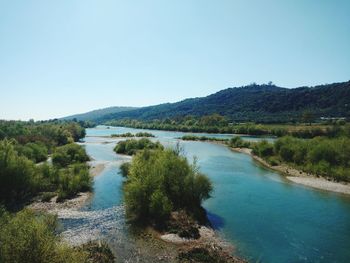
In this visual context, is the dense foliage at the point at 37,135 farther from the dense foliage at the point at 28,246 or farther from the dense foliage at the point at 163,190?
the dense foliage at the point at 28,246

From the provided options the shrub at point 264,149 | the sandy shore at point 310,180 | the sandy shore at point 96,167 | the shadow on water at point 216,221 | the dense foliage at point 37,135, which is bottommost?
the sandy shore at point 310,180

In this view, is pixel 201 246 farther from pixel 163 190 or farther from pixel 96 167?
pixel 96 167

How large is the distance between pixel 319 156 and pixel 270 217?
102 ft

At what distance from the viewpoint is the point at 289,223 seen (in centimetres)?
3394

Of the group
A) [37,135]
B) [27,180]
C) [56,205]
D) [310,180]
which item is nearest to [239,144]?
[310,180]

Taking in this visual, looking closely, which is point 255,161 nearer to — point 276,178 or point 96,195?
point 276,178

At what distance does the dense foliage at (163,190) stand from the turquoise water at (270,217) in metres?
2.33

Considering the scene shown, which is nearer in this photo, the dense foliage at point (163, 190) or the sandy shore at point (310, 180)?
the dense foliage at point (163, 190)

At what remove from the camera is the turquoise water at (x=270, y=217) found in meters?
27.6

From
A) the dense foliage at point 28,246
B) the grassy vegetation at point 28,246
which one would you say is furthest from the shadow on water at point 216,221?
the dense foliage at point 28,246

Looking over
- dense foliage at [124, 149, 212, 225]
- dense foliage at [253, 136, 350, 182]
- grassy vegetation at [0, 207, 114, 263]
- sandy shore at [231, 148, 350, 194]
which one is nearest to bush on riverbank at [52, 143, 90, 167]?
dense foliage at [124, 149, 212, 225]

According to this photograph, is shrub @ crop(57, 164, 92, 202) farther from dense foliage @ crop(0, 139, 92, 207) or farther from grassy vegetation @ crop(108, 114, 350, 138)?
grassy vegetation @ crop(108, 114, 350, 138)

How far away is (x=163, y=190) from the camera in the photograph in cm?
3506

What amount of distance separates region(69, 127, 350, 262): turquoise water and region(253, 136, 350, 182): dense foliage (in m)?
7.75
